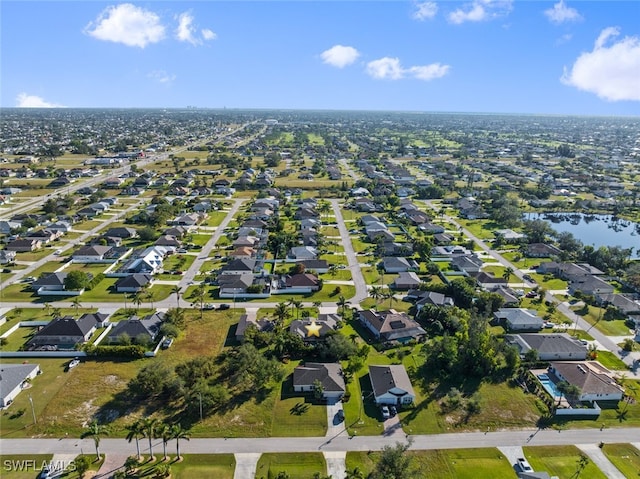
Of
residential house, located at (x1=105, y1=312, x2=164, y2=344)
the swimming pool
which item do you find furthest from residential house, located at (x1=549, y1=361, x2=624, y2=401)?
residential house, located at (x1=105, y1=312, x2=164, y2=344)

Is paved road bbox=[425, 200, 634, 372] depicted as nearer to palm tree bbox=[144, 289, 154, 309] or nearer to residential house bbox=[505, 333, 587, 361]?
residential house bbox=[505, 333, 587, 361]

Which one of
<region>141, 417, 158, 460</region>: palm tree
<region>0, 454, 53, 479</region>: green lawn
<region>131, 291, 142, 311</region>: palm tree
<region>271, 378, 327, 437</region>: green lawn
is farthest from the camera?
<region>131, 291, 142, 311</region>: palm tree

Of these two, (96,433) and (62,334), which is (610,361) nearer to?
(96,433)

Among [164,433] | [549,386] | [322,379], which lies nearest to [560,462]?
[549,386]

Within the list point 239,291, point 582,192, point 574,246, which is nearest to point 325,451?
point 239,291

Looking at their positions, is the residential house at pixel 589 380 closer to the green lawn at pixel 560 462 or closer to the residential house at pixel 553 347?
the residential house at pixel 553 347

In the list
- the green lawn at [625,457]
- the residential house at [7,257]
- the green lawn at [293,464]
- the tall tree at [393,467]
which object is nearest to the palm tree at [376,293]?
the green lawn at [293,464]

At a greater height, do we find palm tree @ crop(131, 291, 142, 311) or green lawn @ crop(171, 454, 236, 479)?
palm tree @ crop(131, 291, 142, 311)
